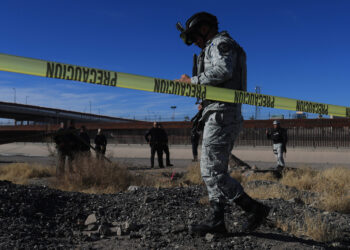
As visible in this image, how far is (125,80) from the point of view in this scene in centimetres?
297

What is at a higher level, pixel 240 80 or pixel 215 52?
pixel 215 52

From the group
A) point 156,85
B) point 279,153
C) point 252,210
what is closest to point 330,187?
point 252,210

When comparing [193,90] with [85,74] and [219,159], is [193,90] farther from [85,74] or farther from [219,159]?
[85,74]

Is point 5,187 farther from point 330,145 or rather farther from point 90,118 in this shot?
point 90,118

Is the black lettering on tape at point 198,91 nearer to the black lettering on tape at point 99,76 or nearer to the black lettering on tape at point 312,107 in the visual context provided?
the black lettering on tape at point 99,76

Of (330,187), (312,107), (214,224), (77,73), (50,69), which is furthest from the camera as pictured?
(330,187)

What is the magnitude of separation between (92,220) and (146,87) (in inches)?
61.8

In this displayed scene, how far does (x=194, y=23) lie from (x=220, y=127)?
1.05m

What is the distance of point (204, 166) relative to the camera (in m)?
3.08

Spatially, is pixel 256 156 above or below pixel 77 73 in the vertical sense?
below

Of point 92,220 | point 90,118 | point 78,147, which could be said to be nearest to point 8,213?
point 92,220

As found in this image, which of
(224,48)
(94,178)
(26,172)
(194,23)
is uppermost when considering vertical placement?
(194,23)

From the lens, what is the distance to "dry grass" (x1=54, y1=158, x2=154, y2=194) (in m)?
6.98

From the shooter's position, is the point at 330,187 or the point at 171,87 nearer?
the point at 171,87
